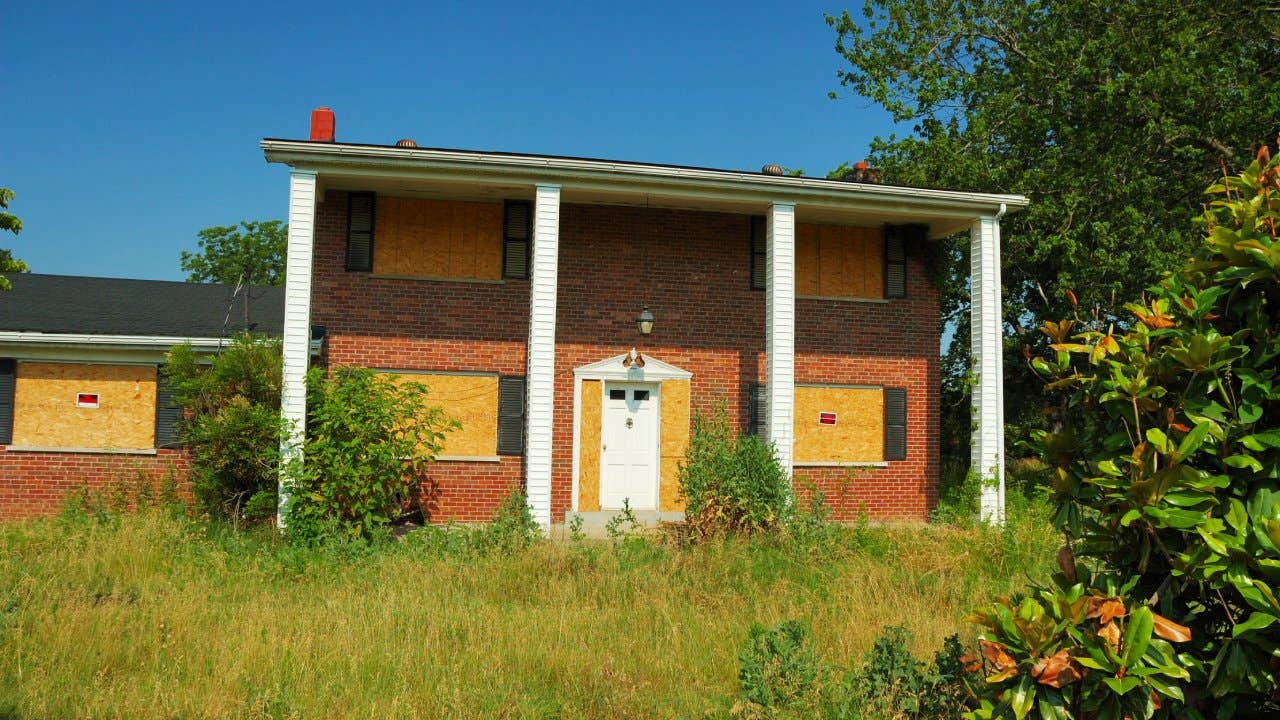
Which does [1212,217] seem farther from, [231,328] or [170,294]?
[170,294]

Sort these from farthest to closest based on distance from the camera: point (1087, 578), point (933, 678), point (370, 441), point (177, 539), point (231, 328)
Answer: point (231, 328) < point (370, 441) < point (177, 539) < point (933, 678) < point (1087, 578)

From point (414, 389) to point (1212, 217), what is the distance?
9532 millimetres

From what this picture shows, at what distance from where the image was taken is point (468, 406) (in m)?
12.9

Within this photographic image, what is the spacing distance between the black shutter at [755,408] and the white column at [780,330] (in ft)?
4.82

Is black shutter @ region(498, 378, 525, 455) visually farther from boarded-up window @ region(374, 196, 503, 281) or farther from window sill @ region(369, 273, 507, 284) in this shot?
boarded-up window @ region(374, 196, 503, 281)

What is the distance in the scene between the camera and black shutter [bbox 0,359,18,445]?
12.7 metres

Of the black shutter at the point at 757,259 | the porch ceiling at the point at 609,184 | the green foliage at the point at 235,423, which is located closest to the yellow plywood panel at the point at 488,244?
the porch ceiling at the point at 609,184

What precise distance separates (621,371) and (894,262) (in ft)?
16.6

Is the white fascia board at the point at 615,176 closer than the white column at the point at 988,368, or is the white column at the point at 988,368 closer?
the white fascia board at the point at 615,176

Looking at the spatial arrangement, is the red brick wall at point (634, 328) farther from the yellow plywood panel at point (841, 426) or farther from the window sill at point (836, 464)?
the yellow plywood panel at point (841, 426)

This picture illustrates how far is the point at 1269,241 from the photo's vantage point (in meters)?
2.51

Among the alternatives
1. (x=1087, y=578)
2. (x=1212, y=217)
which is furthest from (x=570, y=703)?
(x=1212, y=217)

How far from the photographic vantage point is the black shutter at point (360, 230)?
12.8 m

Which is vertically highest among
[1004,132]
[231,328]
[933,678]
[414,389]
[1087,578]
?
[1004,132]
